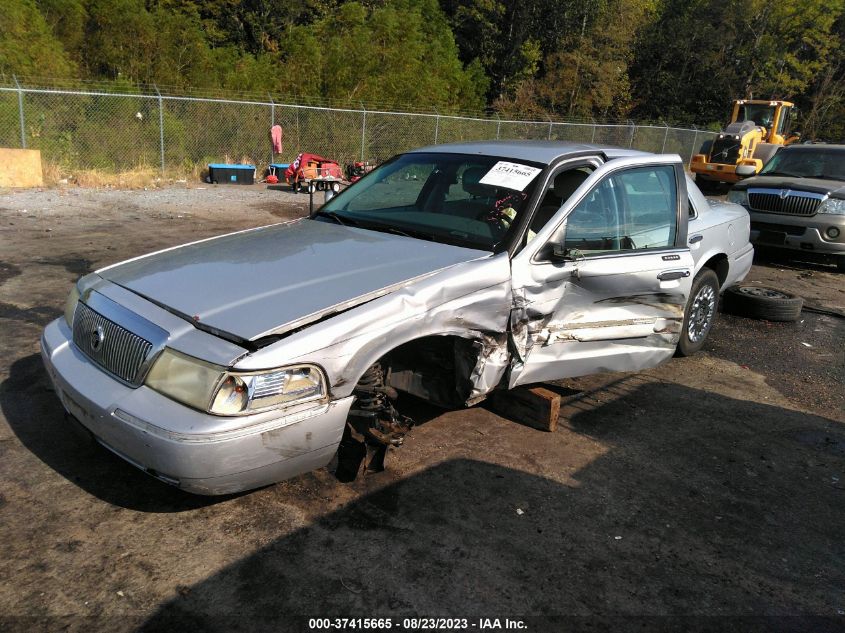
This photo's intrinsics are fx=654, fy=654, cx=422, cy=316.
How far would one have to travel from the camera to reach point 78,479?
3238 mm

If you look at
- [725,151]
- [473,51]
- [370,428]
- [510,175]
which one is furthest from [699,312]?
[473,51]

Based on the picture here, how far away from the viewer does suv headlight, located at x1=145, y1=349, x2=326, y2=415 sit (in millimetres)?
2621

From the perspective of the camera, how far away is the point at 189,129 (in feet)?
56.7

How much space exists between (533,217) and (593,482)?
4.98ft

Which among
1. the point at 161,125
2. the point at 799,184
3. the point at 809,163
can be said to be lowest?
the point at 161,125

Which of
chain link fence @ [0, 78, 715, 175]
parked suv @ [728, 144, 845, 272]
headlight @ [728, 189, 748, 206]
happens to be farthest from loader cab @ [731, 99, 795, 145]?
headlight @ [728, 189, 748, 206]

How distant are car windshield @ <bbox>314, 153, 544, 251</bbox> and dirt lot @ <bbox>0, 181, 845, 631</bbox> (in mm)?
1187

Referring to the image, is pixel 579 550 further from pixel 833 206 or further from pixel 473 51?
pixel 473 51

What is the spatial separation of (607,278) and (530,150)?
0.99 metres

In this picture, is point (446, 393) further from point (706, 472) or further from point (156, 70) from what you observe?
point (156, 70)

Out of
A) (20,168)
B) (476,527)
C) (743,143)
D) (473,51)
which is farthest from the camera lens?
(473,51)

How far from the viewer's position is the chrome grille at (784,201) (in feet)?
29.3

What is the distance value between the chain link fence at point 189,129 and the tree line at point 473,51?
3.40 m

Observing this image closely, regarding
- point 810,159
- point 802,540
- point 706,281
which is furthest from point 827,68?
point 802,540
